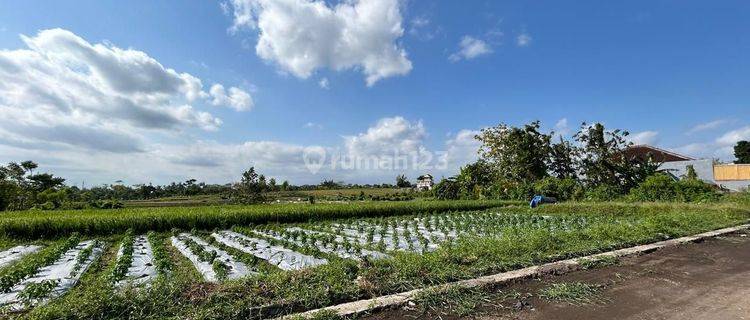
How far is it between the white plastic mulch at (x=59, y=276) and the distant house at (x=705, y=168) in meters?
32.7

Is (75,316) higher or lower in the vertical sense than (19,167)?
lower

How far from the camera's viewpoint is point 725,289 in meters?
4.70

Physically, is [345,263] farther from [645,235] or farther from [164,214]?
[164,214]

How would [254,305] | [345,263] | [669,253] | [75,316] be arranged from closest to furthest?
[75,316]
[254,305]
[345,263]
[669,253]

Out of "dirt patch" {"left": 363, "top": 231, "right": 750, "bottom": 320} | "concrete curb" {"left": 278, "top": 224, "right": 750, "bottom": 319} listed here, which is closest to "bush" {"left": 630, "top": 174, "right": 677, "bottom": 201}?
"concrete curb" {"left": 278, "top": 224, "right": 750, "bottom": 319}

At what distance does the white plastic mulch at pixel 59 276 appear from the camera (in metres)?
4.81

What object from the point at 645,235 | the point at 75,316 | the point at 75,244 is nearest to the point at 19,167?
the point at 75,244

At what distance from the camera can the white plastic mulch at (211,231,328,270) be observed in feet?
22.8

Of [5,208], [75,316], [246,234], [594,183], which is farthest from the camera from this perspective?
[5,208]

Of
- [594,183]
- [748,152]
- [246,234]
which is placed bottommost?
[246,234]

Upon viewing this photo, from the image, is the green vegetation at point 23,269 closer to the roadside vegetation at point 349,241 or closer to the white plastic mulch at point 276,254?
the roadside vegetation at point 349,241

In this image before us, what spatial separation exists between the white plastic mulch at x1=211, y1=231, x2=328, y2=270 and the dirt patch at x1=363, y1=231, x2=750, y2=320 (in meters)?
2.68

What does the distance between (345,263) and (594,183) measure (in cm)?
2568

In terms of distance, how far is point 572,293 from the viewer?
4465 mm
